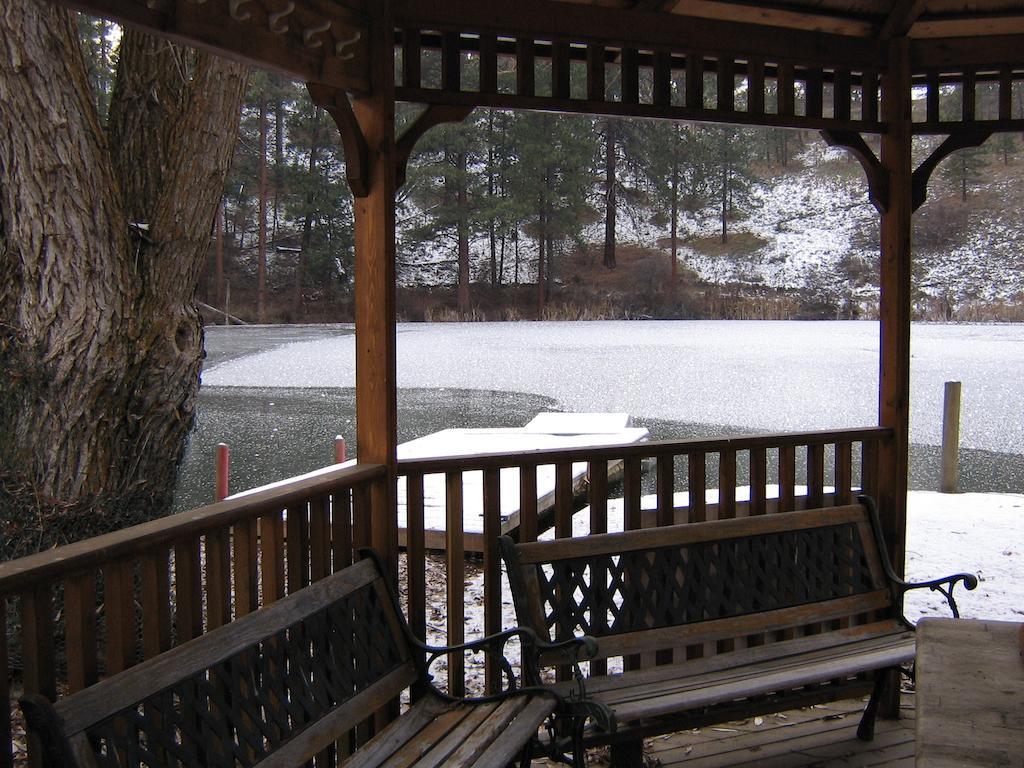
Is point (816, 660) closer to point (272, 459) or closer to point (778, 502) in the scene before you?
point (778, 502)

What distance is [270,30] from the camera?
224cm

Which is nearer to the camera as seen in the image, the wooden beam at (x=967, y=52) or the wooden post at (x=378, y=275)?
the wooden post at (x=378, y=275)

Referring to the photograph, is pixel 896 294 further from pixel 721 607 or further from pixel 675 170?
pixel 675 170

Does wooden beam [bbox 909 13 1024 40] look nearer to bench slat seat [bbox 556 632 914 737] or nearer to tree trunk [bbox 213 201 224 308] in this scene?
bench slat seat [bbox 556 632 914 737]

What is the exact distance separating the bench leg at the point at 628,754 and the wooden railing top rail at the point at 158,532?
1.04 meters

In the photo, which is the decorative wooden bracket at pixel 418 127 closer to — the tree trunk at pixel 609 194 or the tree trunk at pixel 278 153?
the tree trunk at pixel 609 194

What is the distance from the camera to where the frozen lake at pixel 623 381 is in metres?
14.1

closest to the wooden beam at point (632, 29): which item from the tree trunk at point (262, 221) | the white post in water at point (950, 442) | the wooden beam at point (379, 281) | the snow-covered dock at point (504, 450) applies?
the wooden beam at point (379, 281)

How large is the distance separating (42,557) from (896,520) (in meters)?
2.88

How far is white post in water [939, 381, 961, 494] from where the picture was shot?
25.3 ft

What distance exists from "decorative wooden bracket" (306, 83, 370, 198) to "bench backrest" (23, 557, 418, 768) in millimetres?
1051

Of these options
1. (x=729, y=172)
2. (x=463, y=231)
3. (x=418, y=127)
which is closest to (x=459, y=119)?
(x=418, y=127)

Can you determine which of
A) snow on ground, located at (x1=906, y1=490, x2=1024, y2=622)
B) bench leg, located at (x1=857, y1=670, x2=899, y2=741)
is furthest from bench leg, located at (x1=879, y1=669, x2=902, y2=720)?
snow on ground, located at (x1=906, y1=490, x2=1024, y2=622)

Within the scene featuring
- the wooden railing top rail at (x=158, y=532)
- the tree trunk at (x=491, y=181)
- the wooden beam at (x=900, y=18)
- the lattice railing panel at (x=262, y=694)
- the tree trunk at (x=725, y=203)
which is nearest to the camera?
the wooden railing top rail at (x=158, y=532)
